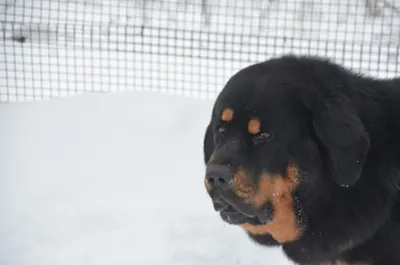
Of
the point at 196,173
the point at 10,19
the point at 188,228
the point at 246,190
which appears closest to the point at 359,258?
the point at 246,190

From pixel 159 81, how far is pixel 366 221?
5591mm

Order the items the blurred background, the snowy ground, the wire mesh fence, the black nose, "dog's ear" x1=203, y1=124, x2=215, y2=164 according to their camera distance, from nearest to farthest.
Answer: the black nose
"dog's ear" x1=203, y1=124, x2=215, y2=164
the snowy ground
the blurred background
the wire mesh fence

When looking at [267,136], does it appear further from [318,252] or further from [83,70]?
[83,70]

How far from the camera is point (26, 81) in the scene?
809 cm

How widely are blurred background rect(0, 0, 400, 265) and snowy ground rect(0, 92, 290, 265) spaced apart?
0.01m

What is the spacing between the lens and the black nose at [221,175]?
9.24 ft

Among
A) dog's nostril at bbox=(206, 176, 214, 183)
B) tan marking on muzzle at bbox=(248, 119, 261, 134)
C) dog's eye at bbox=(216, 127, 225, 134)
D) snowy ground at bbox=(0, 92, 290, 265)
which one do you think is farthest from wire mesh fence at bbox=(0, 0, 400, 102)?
dog's nostril at bbox=(206, 176, 214, 183)

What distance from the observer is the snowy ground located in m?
4.87

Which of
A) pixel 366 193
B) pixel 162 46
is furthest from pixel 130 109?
pixel 366 193

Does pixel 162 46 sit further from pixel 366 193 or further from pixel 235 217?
pixel 366 193

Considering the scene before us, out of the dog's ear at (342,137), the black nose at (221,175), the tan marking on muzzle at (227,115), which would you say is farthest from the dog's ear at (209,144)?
the dog's ear at (342,137)

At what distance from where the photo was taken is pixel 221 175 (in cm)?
282

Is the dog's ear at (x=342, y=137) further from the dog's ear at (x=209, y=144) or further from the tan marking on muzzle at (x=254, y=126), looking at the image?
the dog's ear at (x=209, y=144)

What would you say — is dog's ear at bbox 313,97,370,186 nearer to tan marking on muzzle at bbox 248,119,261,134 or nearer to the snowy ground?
tan marking on muzzle at bbox 248,119,261,134
